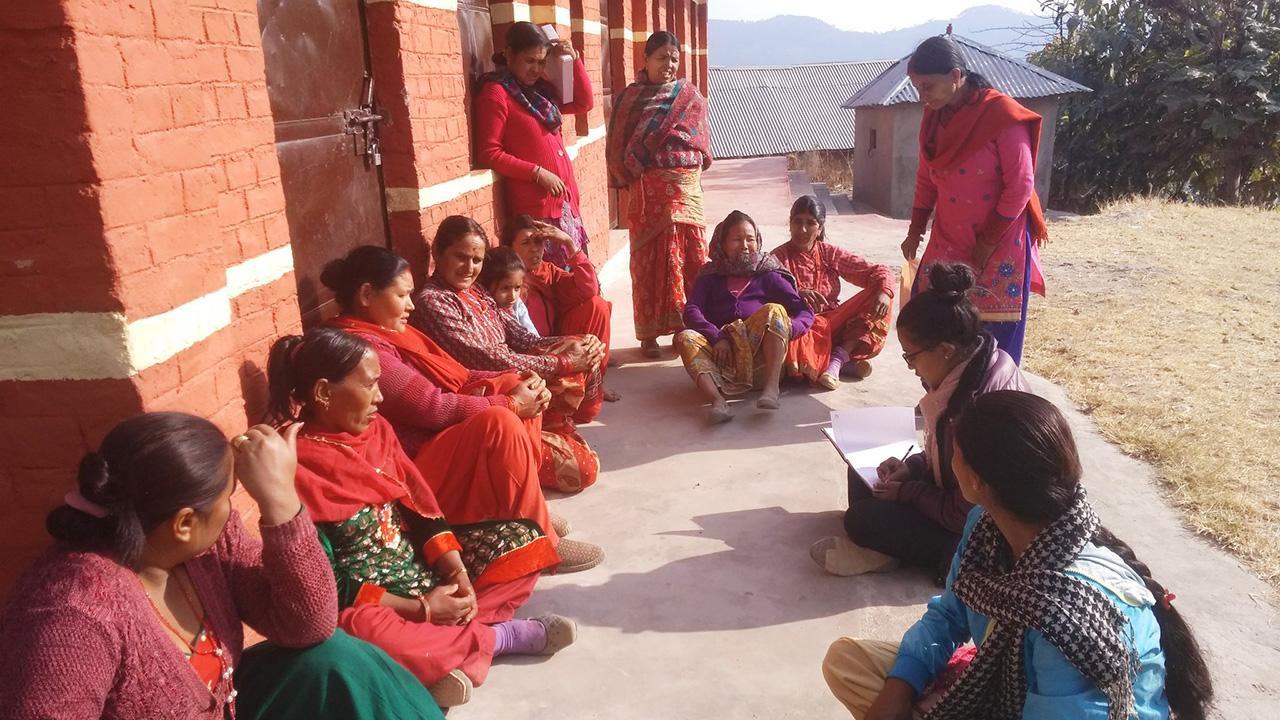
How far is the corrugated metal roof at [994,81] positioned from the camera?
15.8 metres

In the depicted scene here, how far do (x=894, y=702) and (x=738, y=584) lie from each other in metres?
1.20

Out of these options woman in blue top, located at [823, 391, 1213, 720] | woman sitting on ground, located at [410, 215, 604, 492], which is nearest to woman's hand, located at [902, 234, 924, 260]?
woman sitting on ground, located at [410, 215, 604, 492]

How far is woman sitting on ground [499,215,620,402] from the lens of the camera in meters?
4.78

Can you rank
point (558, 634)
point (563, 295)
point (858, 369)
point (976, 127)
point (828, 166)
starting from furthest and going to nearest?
point (828, 166) < point (858, 369) < point (563, 295) < point (976, 127) < point (558, 634)

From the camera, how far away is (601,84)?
8.15 metres

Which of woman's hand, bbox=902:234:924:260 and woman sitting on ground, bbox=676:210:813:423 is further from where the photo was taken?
woman sitting on ground, bbox=676:210:813:423

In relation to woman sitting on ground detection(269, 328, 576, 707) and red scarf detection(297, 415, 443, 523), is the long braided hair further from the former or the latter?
red scarf detection(297, 415, 443, 523)

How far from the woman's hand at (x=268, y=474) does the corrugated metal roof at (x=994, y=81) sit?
609 inches

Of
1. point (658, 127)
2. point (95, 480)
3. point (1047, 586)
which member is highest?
point (658, 127)

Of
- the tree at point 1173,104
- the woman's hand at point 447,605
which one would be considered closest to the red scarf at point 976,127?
the woman's hand at point 447,605

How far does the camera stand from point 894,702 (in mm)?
2043

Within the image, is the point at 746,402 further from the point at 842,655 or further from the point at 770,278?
the point at 842,655

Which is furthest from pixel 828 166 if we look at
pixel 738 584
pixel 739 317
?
pixel 738 584

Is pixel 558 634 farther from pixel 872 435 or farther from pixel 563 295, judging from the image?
pixel 563 295
